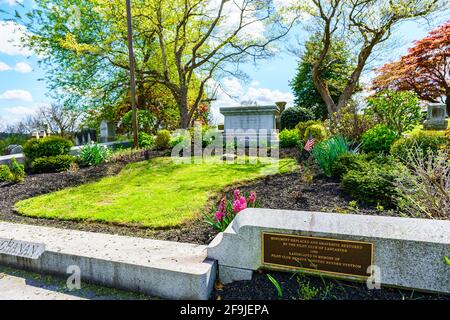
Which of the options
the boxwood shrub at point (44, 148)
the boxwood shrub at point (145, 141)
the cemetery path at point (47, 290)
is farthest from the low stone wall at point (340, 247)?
the boxwood shrub at point (145, 141)

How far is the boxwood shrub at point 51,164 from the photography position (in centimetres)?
766

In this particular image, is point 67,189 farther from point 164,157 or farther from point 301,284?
point 301,284

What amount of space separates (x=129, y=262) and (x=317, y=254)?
167 centimetres

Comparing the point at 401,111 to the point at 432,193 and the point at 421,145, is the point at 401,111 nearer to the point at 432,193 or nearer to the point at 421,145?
the point at 421,145

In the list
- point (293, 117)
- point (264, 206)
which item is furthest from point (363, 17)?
point (264, 206)

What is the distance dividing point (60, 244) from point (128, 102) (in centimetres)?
1588

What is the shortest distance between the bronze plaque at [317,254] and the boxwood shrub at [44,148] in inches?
314

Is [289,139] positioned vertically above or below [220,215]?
above

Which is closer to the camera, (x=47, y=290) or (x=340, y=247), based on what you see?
(x=340, y=247)

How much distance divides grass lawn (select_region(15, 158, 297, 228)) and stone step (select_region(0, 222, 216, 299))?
822mm

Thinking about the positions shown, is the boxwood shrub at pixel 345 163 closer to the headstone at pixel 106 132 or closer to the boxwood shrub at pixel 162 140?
the boxwood shrub at pixel 162 140

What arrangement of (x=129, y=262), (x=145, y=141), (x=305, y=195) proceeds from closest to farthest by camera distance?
(x=129, y=262)
(x=305, y=195)
(x=145, y=141)

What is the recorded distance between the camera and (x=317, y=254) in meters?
2.39
